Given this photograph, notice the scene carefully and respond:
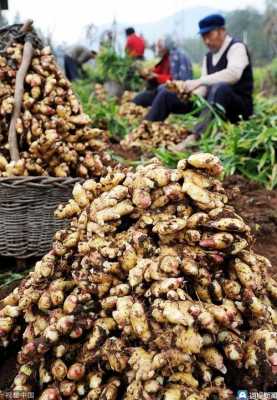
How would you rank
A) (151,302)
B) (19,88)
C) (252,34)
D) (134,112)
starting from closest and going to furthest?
1. (151,302)
2. (19,88)
3. (134,112)
4. (252,34)

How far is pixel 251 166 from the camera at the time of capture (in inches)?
145

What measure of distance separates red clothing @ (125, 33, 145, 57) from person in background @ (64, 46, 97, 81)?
4.10 ft

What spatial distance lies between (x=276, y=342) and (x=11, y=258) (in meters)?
1.46

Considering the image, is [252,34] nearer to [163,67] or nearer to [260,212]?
[163,67]

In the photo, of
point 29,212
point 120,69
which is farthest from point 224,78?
point 120,69

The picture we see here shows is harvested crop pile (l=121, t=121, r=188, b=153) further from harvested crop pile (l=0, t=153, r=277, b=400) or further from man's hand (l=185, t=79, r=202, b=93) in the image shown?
harvested crop pile (l=0, t=153, r=277, b=400)

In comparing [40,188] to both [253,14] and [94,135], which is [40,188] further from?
[253,14]

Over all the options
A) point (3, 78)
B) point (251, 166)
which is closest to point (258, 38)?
point (251, 166)

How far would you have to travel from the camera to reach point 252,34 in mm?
22219

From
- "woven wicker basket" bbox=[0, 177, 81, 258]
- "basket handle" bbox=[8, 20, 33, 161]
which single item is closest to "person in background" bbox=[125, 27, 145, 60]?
"basket handle" bbox=[8, 20, 33, 161]

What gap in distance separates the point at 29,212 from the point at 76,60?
905cm

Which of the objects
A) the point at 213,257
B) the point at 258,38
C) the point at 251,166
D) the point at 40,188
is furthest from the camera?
the point at 258,38

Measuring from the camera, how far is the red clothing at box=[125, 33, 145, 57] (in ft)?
30.2

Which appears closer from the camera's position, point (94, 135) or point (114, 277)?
point (114, 277)
